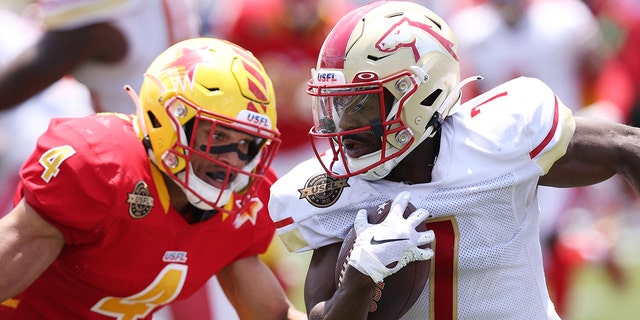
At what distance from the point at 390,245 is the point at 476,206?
32 centimetres

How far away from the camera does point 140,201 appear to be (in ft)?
10.3

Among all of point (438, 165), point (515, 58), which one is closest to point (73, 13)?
point (438, 165)

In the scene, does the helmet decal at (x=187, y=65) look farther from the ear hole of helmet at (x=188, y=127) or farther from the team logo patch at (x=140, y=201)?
the team logo patch at (x=140, y=201)

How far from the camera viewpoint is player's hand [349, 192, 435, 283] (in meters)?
2.62

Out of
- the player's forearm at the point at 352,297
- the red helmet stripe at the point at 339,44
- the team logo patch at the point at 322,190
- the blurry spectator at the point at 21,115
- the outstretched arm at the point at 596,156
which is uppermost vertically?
the red helmet stripe at the point at 339,44

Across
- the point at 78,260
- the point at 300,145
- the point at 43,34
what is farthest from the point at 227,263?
the point at 300,145

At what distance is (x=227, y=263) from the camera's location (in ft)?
11.3

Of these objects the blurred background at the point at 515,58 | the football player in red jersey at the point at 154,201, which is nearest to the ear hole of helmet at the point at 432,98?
the football player in red jersey at the point at 154,201

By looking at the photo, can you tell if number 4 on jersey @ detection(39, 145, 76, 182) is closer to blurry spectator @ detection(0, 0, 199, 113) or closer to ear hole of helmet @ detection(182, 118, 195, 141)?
ear hole of helmet @ detection(182, 118, 195, 141)

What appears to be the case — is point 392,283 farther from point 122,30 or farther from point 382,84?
point 122,30

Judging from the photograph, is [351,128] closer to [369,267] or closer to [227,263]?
[369,267]

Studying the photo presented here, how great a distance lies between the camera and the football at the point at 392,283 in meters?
2.72

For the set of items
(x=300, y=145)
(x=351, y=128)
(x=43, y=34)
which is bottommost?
(x=300, y=145)

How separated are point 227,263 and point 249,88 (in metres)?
0.50
